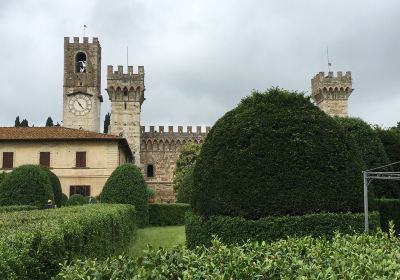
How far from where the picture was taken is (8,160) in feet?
127

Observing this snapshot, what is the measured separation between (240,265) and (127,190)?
23.1 metres

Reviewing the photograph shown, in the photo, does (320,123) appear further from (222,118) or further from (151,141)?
(151,141)

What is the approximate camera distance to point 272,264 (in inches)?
193

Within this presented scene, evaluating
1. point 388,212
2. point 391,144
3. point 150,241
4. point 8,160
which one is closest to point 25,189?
point 150,241

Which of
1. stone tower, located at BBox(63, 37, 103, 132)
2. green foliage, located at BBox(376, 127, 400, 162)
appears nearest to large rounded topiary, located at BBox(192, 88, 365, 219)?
green foliage, located at BBox(376, 127, 400, 162)

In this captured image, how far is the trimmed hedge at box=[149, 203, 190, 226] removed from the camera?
32.5 meters

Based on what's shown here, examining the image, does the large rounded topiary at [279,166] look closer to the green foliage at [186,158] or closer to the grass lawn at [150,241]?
the grass lawn at [150,241]

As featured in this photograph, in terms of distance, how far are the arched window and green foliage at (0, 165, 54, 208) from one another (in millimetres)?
38798

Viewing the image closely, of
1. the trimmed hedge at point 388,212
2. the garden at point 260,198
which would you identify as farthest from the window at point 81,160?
the trimmed hedge at point 388,212

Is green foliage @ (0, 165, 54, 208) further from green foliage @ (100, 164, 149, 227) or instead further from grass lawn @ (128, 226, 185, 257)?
grass lawn @ (128, 226, 185, 257)

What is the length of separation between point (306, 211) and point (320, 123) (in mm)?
2551

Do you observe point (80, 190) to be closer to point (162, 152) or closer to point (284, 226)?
point (162, 152)

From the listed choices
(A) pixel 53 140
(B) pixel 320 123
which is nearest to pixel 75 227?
(B) pixel 320 123

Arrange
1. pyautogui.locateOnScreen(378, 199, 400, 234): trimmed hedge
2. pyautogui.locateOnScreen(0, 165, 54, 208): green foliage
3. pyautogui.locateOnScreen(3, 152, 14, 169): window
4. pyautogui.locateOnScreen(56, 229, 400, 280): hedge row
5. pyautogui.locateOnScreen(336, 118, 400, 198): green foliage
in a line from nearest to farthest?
pyautogui.locateOnScreen(56, 229, 400, 280): hedge row → pyautogui.locateOnScreen(378, 199, 400, 234): trimmed hedge → pyautogui.locateOnScreen(336, 118, 400, 198): green foliage → pyautogui.locateOnScreen(0, 165, 54, 208): green foliage → pyautogui.locateOnScreen(3, 152, 14, 169): window
